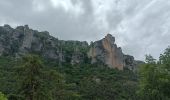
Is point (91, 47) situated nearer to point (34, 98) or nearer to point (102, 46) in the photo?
point (102, 46)

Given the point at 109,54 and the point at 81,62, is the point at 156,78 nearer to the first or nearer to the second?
the point at 81,62

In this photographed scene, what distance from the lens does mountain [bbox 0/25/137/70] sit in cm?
17200

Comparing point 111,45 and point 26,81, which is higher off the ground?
point 111,45

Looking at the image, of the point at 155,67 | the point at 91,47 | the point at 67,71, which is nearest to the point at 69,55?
the point at 91,47

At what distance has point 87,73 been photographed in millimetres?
160125

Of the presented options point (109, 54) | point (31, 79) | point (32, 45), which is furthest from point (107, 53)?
point (31, 79)

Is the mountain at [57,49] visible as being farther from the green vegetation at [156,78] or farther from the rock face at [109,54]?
the green vegetation at [156,78]

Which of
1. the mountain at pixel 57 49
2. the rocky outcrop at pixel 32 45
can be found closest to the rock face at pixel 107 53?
the mountain at pixel 57 49

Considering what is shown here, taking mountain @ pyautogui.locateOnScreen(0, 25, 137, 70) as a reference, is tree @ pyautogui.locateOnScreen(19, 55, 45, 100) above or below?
below

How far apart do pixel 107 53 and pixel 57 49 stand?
22459 mm

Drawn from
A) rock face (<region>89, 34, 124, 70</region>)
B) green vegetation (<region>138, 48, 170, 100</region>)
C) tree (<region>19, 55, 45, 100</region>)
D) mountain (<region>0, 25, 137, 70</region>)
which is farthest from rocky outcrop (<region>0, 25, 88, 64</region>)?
green vegetation (<region>138, 48, 170, 100</region>)

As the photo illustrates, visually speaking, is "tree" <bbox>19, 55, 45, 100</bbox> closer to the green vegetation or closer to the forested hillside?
the green vegetation

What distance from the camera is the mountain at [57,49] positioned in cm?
17200

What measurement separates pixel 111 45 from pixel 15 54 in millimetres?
46303
